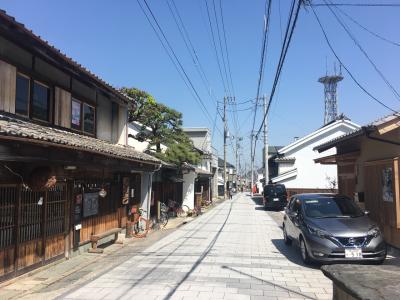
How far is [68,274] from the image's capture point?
981cm

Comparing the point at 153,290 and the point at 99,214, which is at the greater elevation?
the point at 99,214

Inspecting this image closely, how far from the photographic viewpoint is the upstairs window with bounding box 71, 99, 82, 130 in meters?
13.3

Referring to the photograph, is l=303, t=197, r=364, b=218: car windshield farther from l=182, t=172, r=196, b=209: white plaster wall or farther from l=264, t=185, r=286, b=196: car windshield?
l=264, t=185, r=286, b=196: car windshield

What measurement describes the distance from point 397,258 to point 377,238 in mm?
1694

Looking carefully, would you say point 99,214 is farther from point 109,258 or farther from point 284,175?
point 284,175

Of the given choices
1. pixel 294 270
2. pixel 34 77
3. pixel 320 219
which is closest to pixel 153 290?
pixel 294 270

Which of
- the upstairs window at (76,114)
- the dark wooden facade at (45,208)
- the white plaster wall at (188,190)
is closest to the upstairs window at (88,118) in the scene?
the upstairs window at (76,114)

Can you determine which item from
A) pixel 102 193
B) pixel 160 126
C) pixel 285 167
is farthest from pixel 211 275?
pixel 285 167

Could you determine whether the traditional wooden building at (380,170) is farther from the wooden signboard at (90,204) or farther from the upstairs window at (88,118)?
the upstairs window at (88,118)

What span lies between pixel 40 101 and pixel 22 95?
0.94 m

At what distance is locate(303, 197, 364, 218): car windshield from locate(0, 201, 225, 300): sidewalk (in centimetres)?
518

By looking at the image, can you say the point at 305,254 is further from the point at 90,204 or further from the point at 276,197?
the point at 276,197

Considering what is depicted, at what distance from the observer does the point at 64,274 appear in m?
9.78

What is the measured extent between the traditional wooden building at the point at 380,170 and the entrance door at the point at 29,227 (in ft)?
28.1
